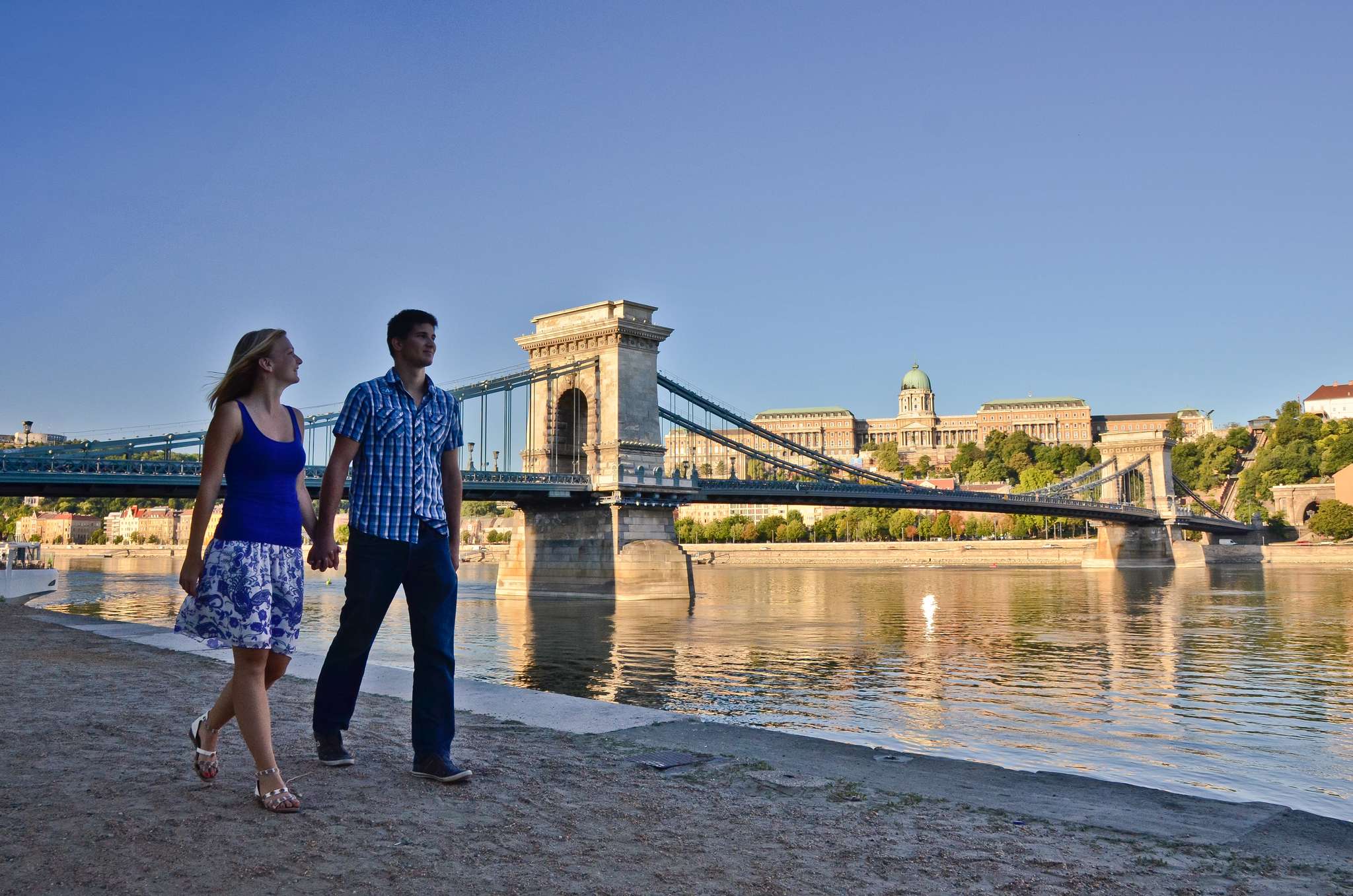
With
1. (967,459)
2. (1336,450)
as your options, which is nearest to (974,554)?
(1336,450)

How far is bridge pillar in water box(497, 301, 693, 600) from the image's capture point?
35.1m

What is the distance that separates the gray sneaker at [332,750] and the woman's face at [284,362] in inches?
55.2

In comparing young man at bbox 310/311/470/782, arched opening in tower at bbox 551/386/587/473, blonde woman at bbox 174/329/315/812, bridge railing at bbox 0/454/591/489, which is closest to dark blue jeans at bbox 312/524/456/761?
young man at bbox 310/311/470/782

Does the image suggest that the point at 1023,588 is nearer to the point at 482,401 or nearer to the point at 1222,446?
the point at 482,401

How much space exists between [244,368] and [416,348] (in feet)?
2.53

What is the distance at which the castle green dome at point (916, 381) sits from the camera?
181188 mm

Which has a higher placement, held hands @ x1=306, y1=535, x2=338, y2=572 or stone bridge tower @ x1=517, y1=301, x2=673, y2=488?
stone bridge tower @ x1=517, y1=301, x2=673, y2=488

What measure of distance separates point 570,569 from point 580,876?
33.7 metres

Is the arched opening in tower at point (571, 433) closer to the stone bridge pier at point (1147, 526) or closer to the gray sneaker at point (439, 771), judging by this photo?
the gray sneaker at point (439, 771)

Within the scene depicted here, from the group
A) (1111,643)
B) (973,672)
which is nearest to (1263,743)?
(973,672)

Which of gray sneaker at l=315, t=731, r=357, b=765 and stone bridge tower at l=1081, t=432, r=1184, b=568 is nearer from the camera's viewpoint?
gray sneaker at l=315, t=731, r=357, b=765

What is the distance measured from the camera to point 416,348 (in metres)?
4.45

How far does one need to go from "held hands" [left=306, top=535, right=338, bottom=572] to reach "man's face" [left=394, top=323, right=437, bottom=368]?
0.80m

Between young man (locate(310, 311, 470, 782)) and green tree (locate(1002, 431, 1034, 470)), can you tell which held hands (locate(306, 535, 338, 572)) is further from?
green tree (locate(1002, 431, 1034, 470))
